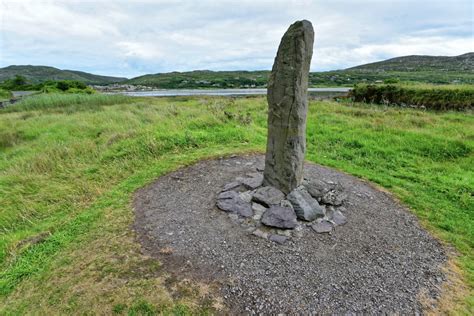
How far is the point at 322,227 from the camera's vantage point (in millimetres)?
4406

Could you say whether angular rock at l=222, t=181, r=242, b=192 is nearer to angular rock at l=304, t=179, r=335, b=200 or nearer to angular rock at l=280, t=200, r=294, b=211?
angular rock at l=280, t=200, r=294, b=211

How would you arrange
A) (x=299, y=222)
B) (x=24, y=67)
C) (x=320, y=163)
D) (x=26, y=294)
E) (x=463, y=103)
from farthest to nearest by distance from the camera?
(x=24, y=67) → (x=463, y=103) → (x=320, y=163) → (x=299, y=222) → (x=26, y=294)

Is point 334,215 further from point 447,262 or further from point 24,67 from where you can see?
point 24,67

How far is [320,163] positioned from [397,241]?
3.68m

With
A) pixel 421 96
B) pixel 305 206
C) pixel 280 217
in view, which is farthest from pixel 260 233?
pixel 421 96

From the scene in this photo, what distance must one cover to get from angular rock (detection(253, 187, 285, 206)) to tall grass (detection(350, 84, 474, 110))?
59.5 feet

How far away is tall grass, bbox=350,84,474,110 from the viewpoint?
17.6 m

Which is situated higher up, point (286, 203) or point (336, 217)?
point (286, 203)

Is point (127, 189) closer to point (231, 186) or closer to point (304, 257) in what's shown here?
point (231, 186)

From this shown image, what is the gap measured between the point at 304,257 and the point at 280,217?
0.77 meters

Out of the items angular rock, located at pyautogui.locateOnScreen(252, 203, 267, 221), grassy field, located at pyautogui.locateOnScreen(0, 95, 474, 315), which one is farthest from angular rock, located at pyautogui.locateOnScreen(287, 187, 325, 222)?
grassy field, located at pyautogui.locateOnScreen(0, 95, 474, 315)

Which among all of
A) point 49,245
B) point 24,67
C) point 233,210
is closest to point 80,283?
point 49,245

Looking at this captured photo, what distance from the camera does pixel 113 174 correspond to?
6832mm

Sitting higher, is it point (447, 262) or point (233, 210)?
point (233, 210)
